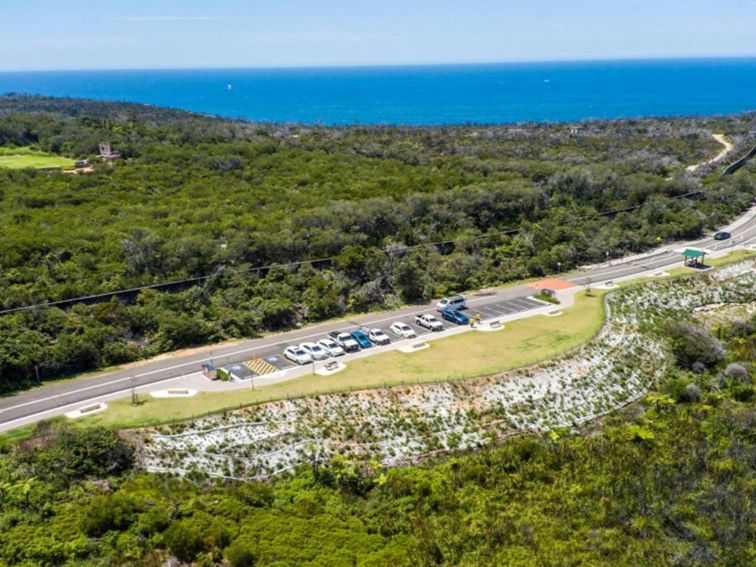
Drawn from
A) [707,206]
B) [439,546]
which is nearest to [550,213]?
[707,206]

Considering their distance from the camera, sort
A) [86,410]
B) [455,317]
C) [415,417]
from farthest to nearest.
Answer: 1. [455,317]
2. [415,417]
3. [86,410]

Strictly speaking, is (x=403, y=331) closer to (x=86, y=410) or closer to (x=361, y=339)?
(x=361, y=339)

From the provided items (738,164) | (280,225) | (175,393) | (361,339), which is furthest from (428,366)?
(738,164)

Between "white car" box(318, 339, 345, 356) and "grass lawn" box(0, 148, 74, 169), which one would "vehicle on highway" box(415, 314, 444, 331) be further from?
"grass lawn" box(0, 148, 74, 169)

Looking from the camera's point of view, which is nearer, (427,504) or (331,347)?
(427,504)

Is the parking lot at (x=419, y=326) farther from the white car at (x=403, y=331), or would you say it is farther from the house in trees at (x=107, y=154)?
the house in trees at (x=107, y=154)

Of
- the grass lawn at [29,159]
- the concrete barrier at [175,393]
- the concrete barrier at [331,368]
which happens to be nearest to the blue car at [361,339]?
the concrete barrier at [331,368]

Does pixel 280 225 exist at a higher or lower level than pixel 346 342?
higher

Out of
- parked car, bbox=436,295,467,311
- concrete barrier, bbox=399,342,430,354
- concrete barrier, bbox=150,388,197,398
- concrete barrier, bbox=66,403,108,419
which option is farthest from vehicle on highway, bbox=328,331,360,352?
concrete barrier, bbox=66,403,108,419
